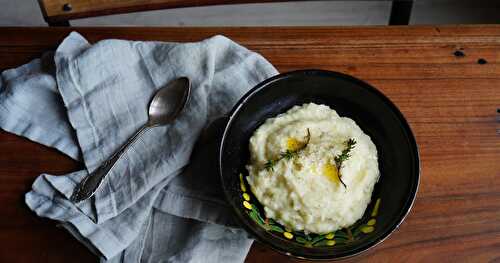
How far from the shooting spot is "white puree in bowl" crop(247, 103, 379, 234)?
867mm

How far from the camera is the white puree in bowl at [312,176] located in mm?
867

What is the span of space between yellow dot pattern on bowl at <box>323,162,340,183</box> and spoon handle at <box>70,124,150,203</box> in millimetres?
378

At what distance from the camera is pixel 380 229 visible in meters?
0.87

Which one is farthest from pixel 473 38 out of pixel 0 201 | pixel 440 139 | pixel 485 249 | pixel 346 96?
pixel 0 201

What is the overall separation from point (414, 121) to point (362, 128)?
131mm

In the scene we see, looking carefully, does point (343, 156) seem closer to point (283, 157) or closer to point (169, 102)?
point (283, 157)

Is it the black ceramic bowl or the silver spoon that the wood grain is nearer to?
the silver spoon

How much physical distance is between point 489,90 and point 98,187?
33.1 inches

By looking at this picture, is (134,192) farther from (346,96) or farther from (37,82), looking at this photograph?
(346,96)

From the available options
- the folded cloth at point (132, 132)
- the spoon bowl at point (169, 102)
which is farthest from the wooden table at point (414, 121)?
the spoon bowl at point (169, 102)

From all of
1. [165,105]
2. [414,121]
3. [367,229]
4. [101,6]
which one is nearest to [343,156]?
[367,229]

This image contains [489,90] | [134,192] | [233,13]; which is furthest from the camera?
[233,13]

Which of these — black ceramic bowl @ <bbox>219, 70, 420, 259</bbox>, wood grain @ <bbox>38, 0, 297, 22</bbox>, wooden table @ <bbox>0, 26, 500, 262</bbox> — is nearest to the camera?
black ceramic bowl @ <bbox>219, 70, 420, 259</bbox>

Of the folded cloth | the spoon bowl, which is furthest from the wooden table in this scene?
the spoon bowl
